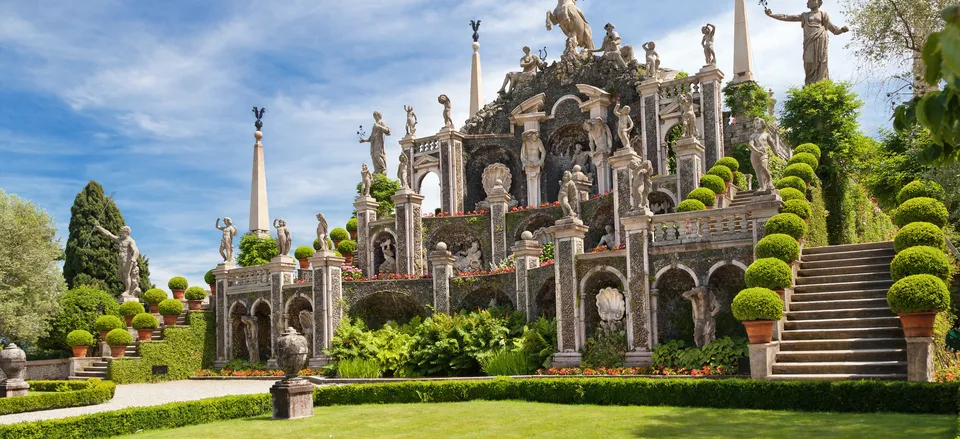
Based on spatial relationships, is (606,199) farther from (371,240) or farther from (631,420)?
(631,420)

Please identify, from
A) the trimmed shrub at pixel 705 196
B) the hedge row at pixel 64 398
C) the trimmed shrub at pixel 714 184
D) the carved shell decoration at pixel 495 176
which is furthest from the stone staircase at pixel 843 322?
the carved shell decoration at pixel 495 176

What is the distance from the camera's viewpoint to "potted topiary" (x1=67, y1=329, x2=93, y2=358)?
3316 cm

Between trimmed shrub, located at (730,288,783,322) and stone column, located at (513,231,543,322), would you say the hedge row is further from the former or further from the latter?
trimmed shrub, located at (730,288,783,322)

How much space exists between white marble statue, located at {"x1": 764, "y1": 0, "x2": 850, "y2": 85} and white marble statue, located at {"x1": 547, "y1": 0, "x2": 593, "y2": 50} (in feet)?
36.6

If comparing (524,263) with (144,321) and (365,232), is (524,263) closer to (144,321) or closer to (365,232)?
(365,232)

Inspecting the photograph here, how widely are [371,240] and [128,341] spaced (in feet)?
35.2

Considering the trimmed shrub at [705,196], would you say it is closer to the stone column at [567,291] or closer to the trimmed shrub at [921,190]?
the stone column at [567,291]

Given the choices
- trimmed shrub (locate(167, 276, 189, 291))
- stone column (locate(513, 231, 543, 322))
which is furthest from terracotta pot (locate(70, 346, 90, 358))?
stone column (locate(513, 231, 543, 322))

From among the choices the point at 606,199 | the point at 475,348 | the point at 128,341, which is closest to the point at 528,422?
the point at 475,348

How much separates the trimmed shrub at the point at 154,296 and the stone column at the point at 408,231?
994cm

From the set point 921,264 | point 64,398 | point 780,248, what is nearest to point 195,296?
point 64,398

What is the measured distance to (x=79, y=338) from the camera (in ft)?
109

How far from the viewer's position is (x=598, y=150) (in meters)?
37.1

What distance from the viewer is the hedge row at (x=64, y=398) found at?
72.3ft
